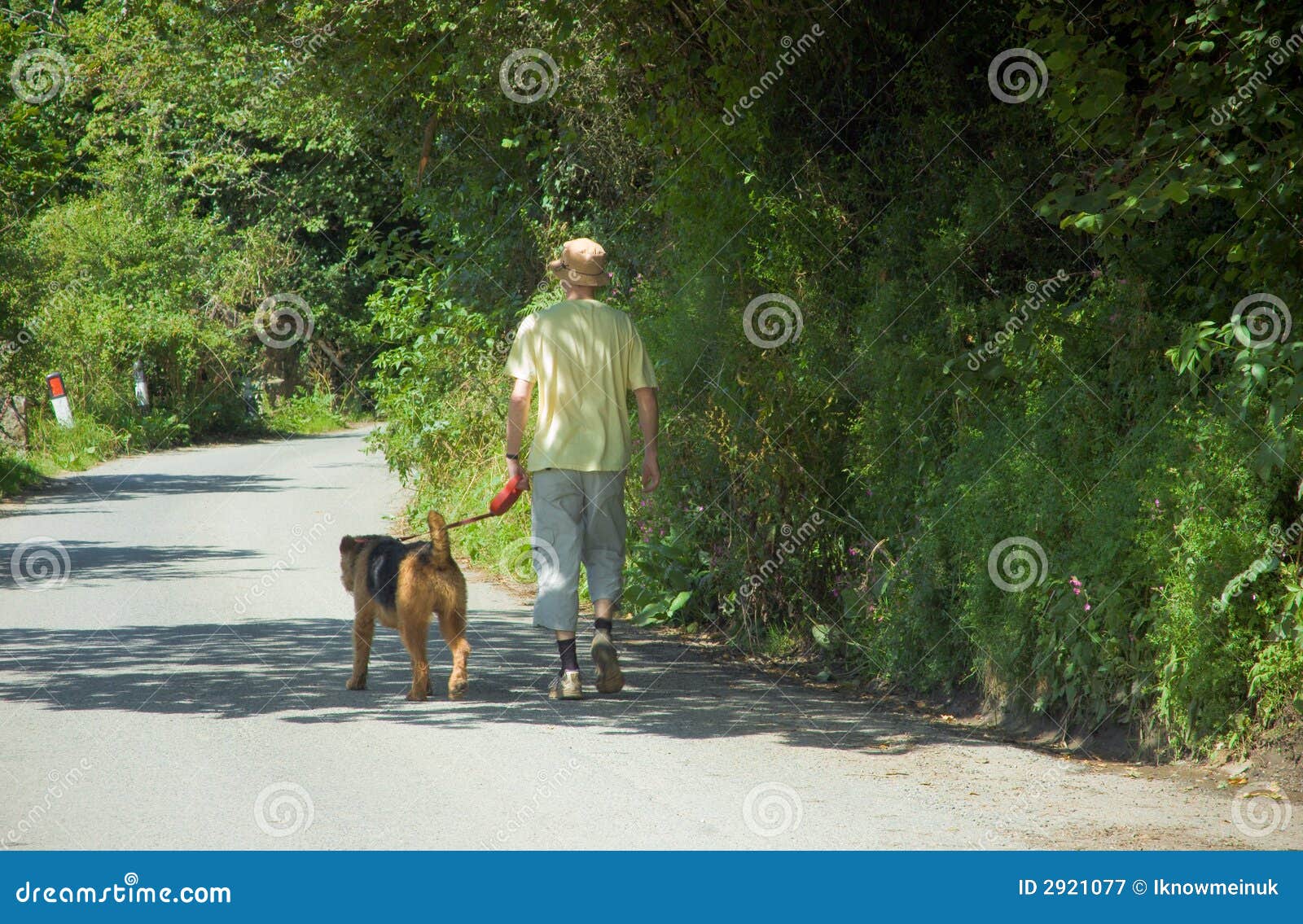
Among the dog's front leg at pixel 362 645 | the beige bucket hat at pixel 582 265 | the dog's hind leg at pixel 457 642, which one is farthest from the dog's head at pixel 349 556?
the beige bucket hat at pixel 582 265

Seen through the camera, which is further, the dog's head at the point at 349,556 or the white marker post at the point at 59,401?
the white marker post at the point at 59,401

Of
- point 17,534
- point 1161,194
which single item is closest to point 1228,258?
point 1161,194

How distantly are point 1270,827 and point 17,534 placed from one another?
Result: 14440 millimetres

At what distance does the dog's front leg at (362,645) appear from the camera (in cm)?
763

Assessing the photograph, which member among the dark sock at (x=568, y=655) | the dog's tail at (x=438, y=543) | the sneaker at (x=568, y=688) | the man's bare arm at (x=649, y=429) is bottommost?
the sneaker at (x=568, y=688)

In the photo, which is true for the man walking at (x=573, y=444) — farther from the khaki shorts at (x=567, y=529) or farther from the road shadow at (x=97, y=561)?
the road shadow at (x=97, y=561)

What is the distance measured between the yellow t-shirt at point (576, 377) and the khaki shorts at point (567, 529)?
0.27 ft

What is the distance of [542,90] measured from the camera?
1320 cm

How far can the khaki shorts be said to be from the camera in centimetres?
759

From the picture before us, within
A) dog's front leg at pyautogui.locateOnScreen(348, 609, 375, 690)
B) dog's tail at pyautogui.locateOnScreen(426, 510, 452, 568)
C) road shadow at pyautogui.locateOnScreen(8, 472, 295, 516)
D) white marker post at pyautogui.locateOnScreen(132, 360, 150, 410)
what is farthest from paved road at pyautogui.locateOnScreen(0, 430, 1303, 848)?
white marker post at pyautogui.locateOnScreen(132, 360, 150, 410)

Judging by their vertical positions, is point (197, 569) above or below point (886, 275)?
below

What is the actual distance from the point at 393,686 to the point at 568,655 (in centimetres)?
110

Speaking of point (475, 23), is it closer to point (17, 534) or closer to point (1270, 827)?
point (17, 534)

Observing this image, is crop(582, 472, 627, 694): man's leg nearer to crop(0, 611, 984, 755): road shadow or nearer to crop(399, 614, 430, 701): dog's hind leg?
crop(0, 611, 984, 755): road shadow
